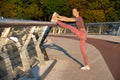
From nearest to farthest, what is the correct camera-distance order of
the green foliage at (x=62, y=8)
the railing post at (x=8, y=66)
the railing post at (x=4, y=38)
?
1. the railing post at (x=4, y=38)
2. the railing post at (x=8, y=66)
3. the green foliage at (x=62, y=8)

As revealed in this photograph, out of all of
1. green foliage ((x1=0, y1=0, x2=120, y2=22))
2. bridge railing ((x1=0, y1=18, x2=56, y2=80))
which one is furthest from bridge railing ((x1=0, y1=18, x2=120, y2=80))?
green foliage ((x1=0, y1=0, x2=120, y2=22))

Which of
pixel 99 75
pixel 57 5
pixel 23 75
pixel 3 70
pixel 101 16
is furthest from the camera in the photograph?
pixel 57 5

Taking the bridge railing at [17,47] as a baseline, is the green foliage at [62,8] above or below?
below

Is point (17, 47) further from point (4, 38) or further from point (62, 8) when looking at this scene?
point (62, 8)

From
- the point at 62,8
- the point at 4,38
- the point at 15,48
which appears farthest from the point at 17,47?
the point at 62,8

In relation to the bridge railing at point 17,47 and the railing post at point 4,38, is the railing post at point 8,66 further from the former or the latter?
the railing post at point 4,38

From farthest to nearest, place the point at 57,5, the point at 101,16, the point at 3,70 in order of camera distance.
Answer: the point at 57,5, the point at 101,16, the point at 3,70

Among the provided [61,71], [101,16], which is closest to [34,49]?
[61,71]

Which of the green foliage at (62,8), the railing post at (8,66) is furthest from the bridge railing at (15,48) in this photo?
the green foliage at (62,8)

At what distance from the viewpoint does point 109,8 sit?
7456 centimetres

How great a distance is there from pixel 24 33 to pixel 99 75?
2.18 metres

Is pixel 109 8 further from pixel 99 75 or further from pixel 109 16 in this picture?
pixel 99 75

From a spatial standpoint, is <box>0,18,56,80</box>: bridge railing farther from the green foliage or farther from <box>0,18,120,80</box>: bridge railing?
the green foliage

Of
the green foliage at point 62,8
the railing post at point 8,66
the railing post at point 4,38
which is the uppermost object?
the railing post at point 4,38
